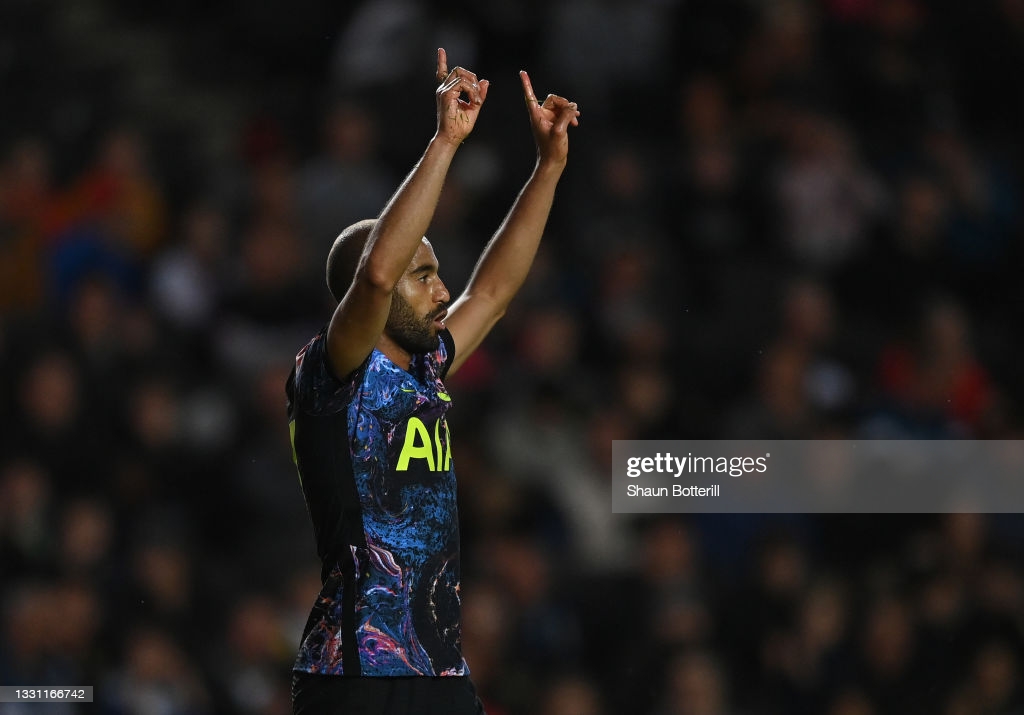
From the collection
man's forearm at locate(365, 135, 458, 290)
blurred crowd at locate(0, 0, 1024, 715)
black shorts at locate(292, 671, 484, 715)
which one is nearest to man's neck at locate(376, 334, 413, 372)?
man's forearm at locate(365, 135, 458, 290)

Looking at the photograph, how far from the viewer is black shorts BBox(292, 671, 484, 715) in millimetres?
3264

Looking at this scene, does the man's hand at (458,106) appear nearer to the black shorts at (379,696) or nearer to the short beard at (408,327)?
the short beard at (408,327)

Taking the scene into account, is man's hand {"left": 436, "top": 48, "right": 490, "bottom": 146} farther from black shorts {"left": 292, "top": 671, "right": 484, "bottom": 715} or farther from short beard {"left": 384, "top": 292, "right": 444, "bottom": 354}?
black shorts {"left": 292, "top": 671, "right": 484, "bottom": 715}

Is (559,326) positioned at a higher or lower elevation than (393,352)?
higher

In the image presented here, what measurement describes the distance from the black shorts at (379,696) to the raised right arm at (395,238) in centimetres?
68

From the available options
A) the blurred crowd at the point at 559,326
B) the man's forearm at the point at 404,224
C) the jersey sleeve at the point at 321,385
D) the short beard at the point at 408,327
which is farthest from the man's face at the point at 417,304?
the blurred crowd at the point at 559,326

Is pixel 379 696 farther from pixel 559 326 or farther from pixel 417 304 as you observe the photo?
pixel 559 326

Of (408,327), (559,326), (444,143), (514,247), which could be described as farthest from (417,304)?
(559,326)

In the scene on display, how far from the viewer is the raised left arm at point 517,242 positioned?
395 centimetres

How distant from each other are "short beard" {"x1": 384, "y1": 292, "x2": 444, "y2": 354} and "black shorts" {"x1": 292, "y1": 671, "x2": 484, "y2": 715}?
750 mm

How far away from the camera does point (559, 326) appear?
7.19m

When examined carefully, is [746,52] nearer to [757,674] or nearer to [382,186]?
[382,186]

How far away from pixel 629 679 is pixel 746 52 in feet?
13.0

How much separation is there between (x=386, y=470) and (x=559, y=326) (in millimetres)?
3875
